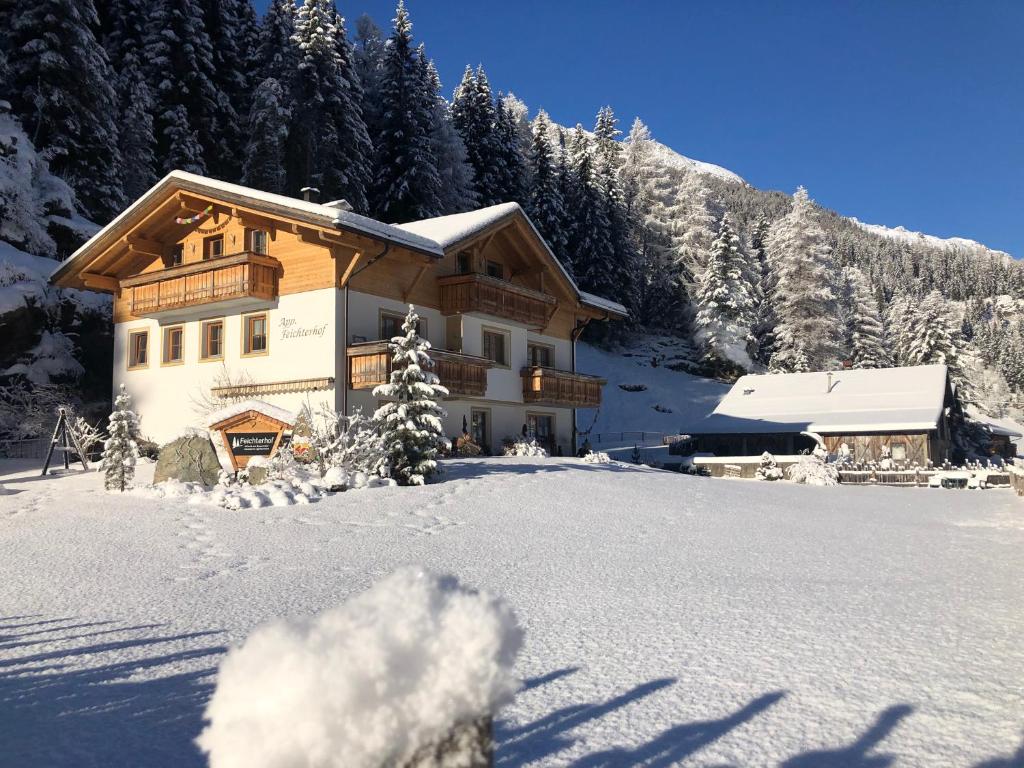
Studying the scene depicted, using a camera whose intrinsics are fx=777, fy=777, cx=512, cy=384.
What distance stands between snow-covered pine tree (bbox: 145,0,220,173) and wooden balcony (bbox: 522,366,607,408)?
24345 millimetres

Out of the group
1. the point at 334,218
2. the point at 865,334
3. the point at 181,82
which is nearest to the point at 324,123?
the point at 181,82

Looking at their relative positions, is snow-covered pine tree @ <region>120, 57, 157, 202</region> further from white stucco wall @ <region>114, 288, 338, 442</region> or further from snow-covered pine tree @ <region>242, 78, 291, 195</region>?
white stucco wall @ <region>114, 288, 338, 442</region>

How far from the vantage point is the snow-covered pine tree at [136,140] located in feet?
133

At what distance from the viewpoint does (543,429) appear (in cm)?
3356

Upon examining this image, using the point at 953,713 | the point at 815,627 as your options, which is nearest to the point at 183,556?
the point at 815,627

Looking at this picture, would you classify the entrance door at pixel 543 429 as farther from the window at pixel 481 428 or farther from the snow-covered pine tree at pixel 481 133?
the snow-covered pine tree at pixel 481 133

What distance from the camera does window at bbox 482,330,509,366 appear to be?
3011 cm

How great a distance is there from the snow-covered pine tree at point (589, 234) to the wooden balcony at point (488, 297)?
30631 mm

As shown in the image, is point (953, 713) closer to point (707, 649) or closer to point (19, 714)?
point (707, 649)

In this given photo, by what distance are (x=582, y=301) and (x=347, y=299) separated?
13465 mm

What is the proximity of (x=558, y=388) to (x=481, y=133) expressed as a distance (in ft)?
113

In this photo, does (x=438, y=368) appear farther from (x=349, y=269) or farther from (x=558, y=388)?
(x=558, y=388)

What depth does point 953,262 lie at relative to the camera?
191875 millimetres

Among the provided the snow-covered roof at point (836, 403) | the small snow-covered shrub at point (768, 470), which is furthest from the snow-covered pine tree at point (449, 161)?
the small snow-covered shrub at point (768, 470)
